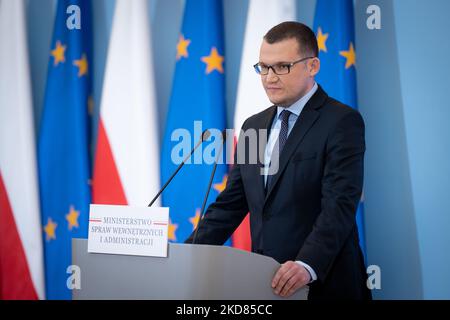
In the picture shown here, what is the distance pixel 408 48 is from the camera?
2805 millimetres

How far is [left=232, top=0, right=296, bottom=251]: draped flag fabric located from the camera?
2.90 metres

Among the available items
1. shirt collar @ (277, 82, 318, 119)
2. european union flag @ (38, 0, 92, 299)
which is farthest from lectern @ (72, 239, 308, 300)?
european union flag @ (38, 0, 92, 299)

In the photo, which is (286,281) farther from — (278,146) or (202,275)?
(278,146)

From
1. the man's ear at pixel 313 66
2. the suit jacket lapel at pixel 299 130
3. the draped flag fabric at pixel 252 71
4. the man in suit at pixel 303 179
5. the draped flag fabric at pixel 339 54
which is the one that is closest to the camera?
the man in suit at pixel 303 179

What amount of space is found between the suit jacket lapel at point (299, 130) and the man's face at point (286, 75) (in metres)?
0.08

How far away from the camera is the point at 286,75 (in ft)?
6.44

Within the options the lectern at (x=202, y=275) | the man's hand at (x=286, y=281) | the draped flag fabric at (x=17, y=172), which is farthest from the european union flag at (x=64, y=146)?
the man's hand at (x=286, y=281)

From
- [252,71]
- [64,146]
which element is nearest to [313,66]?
[252,71]

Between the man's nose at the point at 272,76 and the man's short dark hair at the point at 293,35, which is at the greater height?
the man's short dark hair at the point at 293,35

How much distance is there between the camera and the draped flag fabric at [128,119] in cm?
305

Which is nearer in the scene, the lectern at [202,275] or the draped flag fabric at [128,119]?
the lectern at [202,275]

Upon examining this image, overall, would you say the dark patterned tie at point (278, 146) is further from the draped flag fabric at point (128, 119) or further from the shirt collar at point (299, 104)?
the draped flag fabric at point (128, 119)

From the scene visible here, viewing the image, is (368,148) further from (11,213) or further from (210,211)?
(11,213)

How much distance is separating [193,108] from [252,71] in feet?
1.40
